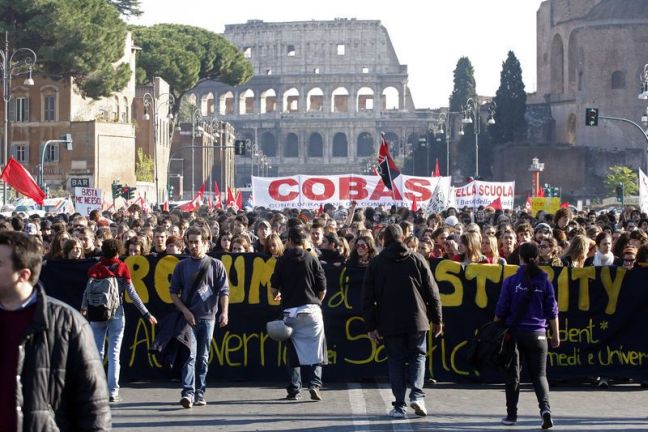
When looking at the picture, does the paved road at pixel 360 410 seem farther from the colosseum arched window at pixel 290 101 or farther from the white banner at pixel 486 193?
the colosseum arched window at pixel 290 101

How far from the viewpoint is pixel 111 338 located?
1120 centimetres

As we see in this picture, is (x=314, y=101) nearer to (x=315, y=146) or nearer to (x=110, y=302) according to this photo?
(x=315, y=146)

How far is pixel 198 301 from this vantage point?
35.1 feet

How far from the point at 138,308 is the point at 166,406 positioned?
1.14 metres

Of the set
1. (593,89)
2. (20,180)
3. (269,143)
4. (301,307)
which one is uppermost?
(593,89)

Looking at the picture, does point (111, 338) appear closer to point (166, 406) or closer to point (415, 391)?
point (166, 406)

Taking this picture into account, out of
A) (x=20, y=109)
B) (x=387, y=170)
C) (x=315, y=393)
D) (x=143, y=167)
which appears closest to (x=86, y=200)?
(x=387, y=170)

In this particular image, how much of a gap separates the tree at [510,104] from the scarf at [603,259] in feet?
270

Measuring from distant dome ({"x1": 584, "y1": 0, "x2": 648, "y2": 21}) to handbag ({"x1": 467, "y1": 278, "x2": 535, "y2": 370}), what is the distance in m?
89.3

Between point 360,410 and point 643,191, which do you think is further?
point 643,191

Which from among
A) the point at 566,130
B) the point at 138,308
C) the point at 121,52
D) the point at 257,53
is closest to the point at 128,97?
the point at 121,52

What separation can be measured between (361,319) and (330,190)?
1752cm

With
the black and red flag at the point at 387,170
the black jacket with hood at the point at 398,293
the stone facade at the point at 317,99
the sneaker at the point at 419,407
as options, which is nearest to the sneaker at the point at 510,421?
the sneaker at the point at 419,407

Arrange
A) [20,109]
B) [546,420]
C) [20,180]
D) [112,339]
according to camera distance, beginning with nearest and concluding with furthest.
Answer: [546,420] → [112,339] → [20,180] → [20,109]
